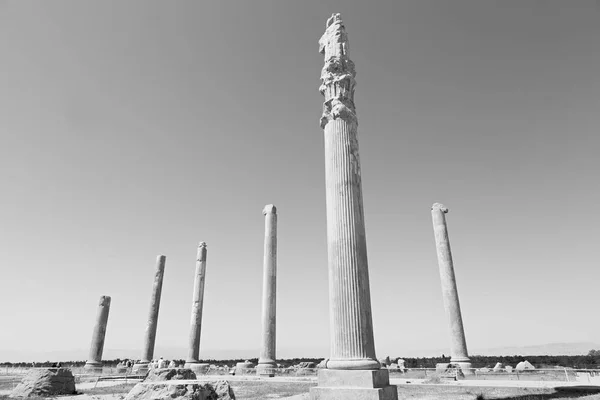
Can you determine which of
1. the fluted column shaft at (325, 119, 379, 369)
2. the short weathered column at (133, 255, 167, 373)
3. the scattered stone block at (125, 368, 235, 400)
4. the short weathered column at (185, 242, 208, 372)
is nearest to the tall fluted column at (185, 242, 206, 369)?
the short weathered column at (185, 242, 208, 372)

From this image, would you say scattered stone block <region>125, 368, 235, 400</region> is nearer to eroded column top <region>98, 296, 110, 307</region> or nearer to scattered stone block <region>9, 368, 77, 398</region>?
scattered stone block <region>9, 368, 77, 398</region>

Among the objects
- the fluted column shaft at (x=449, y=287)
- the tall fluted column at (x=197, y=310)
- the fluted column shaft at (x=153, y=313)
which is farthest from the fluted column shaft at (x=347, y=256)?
the fluted column shaft at (x=153, y=313)

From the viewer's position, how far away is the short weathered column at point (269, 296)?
25.2 metres

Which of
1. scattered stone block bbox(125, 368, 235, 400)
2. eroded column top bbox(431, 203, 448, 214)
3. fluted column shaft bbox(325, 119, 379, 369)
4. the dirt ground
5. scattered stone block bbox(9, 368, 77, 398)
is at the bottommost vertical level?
the dirt ground

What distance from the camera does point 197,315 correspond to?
32.6 m

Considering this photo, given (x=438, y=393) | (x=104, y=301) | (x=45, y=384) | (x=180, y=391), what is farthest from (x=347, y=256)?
(x=104, y=301)

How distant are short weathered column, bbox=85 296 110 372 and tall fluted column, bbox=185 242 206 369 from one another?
27.6 feet

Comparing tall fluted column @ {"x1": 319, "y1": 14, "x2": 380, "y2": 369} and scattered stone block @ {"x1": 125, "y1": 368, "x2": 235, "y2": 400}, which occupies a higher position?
tall fluted column @ {"x1": 319, "y1": 14, "x2": 380, "y2": 369}

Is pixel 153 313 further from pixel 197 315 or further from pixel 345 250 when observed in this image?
pixel 345 250

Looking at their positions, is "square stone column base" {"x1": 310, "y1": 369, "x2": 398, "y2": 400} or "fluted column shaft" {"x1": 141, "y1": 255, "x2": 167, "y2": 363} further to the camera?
"fluted column shaft" {"x1": 141, "y1": 255, "x2": 167, "y2": 363}

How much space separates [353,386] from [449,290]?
18.8m

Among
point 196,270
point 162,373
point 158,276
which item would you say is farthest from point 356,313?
point 158,276

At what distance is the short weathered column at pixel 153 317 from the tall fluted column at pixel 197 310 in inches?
171

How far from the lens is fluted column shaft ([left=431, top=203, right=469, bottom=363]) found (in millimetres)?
23797
